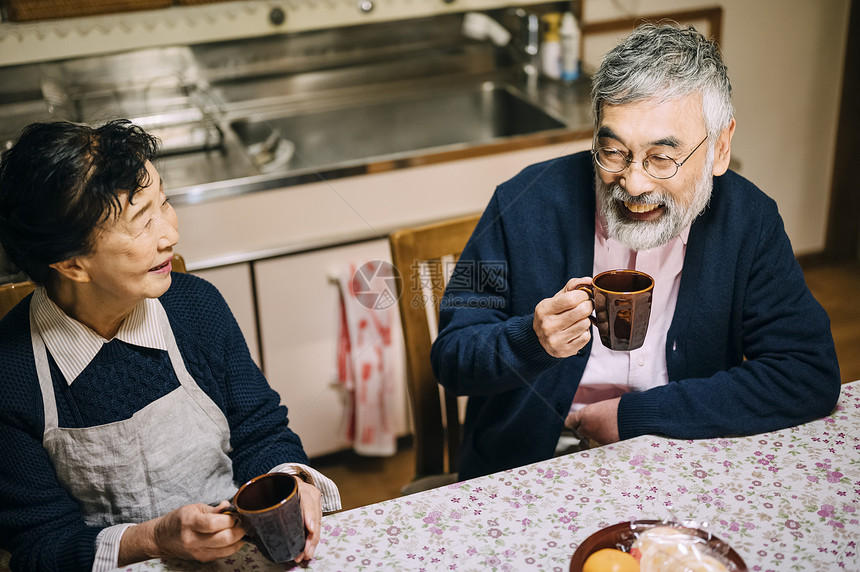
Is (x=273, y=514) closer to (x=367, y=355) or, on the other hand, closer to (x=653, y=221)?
(x=653, y=221)

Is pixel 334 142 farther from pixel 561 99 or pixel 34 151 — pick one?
pixel 34 151

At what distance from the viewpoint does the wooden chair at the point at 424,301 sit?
1435 millimetres

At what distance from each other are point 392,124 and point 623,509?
182cm

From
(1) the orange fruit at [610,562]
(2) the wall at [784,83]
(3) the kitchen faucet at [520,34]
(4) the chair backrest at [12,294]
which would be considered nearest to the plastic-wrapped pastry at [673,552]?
(1) the orange fruit at [610,562]

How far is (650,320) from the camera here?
1385 millimetres

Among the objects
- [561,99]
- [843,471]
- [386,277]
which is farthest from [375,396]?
[843,471]

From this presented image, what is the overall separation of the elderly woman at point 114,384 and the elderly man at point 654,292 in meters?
0.37

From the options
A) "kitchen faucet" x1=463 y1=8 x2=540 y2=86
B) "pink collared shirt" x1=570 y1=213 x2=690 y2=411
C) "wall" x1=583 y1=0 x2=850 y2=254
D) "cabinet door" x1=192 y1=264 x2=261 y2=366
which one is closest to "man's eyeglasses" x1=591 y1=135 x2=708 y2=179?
"pink collared shirt" x1=570 y1=213 x2=690 y2=411

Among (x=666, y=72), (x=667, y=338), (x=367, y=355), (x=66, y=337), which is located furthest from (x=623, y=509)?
(x=367, y=355)

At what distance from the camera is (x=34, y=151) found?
103 cm

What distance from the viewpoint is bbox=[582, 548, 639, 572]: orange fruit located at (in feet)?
3.07

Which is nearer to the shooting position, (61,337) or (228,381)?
(61,337)

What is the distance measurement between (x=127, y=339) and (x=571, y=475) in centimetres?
65

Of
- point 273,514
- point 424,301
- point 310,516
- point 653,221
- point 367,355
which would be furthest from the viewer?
point 367,355
